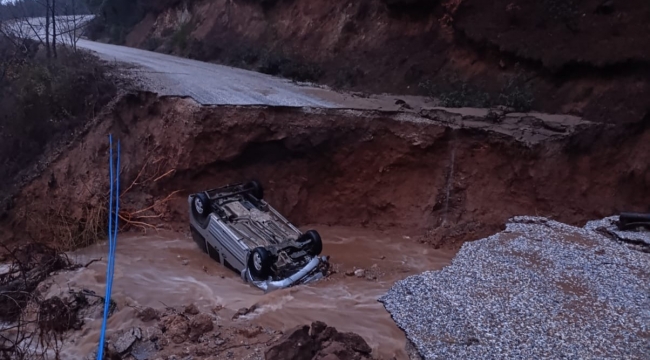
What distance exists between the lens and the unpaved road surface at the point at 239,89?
38.4ft

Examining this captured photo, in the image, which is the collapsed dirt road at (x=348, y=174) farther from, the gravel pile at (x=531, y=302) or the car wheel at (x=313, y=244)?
the gravel pile at (x=531, y=302)

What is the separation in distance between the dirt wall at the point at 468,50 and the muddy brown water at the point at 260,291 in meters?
3.97

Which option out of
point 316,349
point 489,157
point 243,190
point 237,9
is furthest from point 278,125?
point 237,9

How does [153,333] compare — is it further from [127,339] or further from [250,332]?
[250,332]

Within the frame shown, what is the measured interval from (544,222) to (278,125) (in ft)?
15.9

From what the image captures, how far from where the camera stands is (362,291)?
788 centimetres

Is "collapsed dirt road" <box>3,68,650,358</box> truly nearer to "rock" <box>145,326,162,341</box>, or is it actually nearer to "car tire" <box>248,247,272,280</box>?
"car tire" <box>248,247,272,280</box>

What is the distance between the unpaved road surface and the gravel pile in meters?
4.75

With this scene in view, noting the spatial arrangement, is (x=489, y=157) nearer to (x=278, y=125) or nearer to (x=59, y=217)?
(x=278, y=125)

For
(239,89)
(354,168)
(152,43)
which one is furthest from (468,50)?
(152,43)

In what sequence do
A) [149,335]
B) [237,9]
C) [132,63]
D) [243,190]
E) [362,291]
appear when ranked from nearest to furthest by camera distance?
1. [149,335]
2. [362,291]
3. [243,190]
4. [132,63]
5. [237,9]

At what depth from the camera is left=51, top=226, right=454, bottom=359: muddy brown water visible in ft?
21.5

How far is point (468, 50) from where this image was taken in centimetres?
1358

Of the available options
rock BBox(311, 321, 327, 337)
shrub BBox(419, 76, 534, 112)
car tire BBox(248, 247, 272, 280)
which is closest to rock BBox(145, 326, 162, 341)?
rock BBox(311, 321, 327, 337)
